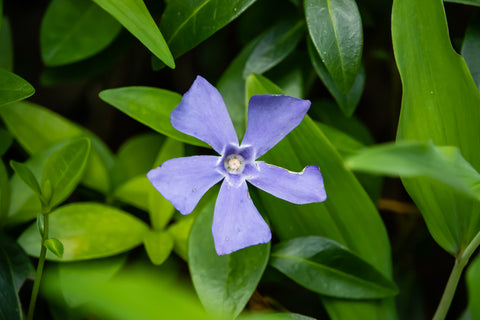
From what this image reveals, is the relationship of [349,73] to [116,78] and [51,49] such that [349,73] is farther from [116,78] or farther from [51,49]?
[116,78]

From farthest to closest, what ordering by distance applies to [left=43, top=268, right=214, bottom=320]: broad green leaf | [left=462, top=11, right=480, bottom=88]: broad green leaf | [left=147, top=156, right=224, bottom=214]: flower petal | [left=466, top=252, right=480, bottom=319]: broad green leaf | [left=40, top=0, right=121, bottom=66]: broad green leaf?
[left=40, top=0, right=121, bottom=66]: broad green leaf < [left=462, top=11, right=480, bottom=88]: broad green leaf < [left=147, top=156, right=224, bottom=214]: flower petal < [left=466, top=252, right=480, bottom=319]: broad green leaf < [left=43, top=268, right=214, bottom=320]: broad green leaf

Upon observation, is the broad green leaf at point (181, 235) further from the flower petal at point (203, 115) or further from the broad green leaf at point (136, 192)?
the flower petal at point (203, 115)

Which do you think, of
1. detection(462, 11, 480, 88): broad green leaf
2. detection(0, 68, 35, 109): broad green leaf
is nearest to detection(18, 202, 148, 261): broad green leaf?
detection(0, 68, 35, 109): broad green leaf

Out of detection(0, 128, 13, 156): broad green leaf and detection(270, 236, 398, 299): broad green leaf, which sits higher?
detection(0, 128, 13, 156): broad green leaf

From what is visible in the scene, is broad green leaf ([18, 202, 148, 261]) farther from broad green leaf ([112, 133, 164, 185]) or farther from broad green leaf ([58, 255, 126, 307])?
broad green leaf ([112, 133, 164, 185])

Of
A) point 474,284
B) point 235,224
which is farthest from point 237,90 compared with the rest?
point 474,284

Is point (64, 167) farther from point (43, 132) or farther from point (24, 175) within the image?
point (43, 132)
